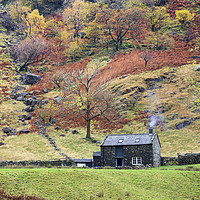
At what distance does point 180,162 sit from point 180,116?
19505mm

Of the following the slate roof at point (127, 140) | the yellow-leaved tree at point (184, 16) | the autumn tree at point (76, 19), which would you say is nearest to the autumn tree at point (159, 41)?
the yellow-leaved tree at point (184, 16)

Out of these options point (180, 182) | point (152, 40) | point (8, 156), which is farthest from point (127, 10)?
point (180, 182)

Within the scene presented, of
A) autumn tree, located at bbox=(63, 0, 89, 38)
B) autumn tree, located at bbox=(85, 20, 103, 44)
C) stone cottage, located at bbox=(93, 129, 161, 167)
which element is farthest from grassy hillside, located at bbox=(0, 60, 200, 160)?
autumn tree, located at bbox=(63, 0, 89, 38)

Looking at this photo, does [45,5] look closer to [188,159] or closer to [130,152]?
[130,152]

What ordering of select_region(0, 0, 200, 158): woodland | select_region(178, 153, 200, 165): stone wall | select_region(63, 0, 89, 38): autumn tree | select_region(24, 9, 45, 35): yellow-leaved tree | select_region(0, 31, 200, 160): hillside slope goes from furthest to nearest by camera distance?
select_region(24, 9, 45, 35): yellow-leaved tree < select_region(63, 0, 89, 38): autumn tree < select_region(0, 0, 200, 158): woodland < select_region(0, 31, 200, 160): hillside slope < select_region(178, 153, 200, 165): stone wall

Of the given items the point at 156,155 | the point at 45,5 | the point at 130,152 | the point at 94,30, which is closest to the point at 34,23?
the point at 45,5

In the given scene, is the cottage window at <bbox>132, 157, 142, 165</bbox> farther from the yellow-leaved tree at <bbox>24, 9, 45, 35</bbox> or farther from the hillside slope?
the yellow-leaved tree at <bbox>24, 9, 45, 35</bbox>

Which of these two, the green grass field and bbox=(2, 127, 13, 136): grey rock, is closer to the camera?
the green grass field

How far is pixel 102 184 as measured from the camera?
27.2 meters

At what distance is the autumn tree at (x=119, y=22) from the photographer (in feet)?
346

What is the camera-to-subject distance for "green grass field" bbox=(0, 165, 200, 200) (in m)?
24.7

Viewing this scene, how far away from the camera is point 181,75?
72625 mm

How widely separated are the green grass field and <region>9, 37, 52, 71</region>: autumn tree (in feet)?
244

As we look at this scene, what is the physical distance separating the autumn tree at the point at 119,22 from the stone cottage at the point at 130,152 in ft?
215
